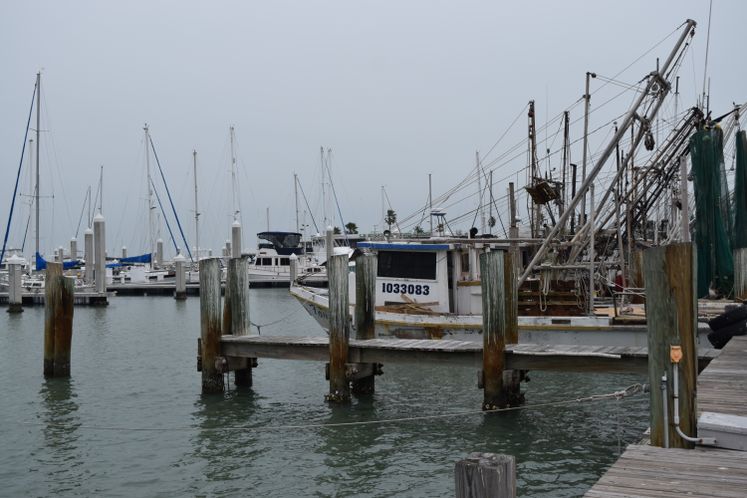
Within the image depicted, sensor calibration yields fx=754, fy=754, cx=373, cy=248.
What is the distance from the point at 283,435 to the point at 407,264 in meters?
8.78

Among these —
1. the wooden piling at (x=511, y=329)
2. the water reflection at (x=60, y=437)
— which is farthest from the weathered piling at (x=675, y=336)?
the water reflection at (x=60, y=437)

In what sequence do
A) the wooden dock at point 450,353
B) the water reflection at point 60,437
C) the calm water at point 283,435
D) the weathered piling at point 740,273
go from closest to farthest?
the calm water at point 283,435 < the water reflection at point 60,437 < the wooden dock at point 450,353 < the weathered piling at point 740,273

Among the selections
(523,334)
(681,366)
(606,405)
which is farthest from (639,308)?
(681,366)

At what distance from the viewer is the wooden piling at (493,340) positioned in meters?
12.4

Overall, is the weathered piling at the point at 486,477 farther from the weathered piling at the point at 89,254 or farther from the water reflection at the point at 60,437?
the weathered piling at the point at 89,254

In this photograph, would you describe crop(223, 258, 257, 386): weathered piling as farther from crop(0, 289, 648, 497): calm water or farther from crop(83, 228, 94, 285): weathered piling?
crop(83, 228, 94, 285): weathered piling

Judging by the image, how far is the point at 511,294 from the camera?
13.1m

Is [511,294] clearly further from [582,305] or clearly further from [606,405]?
[582,305]

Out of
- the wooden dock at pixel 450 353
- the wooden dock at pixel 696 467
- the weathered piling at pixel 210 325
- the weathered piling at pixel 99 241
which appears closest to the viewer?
the wooden dock at pixel 696 467

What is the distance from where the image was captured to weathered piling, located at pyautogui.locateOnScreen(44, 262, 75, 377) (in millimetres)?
17031

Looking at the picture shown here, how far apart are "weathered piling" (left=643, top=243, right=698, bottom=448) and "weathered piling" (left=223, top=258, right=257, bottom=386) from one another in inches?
392

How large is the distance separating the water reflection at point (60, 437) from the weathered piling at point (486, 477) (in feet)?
24.0

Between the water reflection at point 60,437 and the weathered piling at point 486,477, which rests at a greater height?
the weathered piling at point 486,477

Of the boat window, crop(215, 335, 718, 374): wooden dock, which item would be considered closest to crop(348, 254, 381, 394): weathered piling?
crop(215, 335, 718, 374): wooden dock
